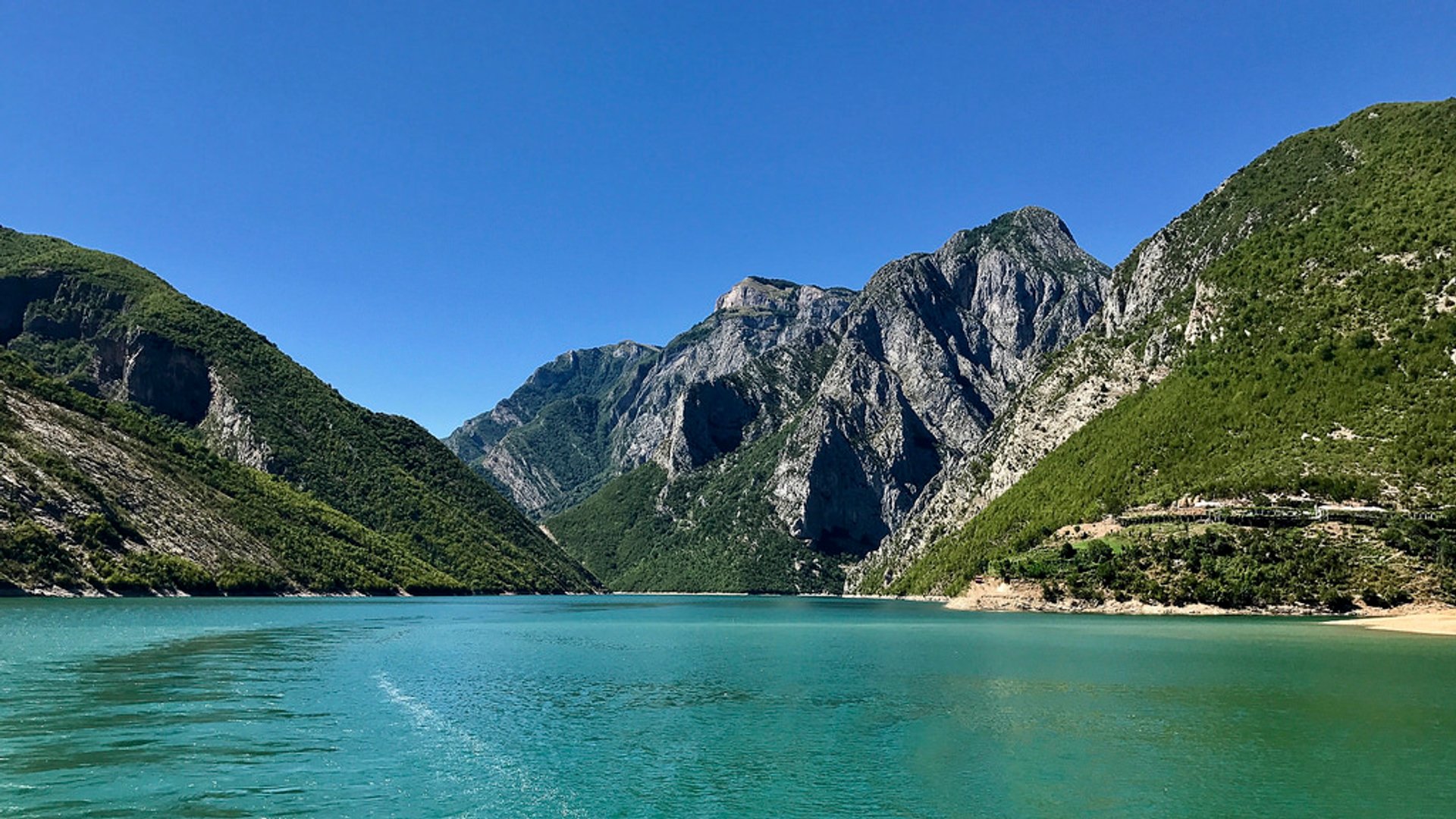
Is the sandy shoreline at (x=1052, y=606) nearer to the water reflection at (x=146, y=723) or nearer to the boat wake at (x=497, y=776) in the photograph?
the boat wake at (x=497, y=776)

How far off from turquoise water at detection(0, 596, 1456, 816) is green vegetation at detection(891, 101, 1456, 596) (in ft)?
178

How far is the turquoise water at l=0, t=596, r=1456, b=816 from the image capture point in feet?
101

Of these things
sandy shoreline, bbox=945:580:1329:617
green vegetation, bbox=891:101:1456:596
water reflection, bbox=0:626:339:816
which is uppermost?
green vegetation, bbox=891:101:1456:596

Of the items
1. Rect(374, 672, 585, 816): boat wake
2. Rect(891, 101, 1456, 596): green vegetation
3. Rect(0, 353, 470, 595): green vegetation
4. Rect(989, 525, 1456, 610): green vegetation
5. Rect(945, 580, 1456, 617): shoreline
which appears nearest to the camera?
Rect(374, 672, 585, 816): boat wake

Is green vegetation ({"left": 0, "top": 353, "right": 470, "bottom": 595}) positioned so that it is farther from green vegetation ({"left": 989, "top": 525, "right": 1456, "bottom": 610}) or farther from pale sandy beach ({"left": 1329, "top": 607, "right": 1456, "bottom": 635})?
pale sandy beach ({"left": 1329, "top": 607, "right": 1456, "bottom": 635})

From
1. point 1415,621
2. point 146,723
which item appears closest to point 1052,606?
point 1415,621

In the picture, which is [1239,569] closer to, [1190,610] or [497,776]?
[1190,610]

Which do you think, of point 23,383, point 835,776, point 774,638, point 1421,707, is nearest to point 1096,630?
point 774,638

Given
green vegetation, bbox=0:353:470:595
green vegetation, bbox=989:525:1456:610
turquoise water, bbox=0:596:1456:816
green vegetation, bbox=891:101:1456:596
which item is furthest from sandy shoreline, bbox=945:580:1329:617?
green vegetation, bbox=0:353:470:595

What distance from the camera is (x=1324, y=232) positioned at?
585 feet

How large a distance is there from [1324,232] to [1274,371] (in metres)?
41.0

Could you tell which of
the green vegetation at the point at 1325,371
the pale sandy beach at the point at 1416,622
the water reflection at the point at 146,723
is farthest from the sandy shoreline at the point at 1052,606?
the water reflection at the point at 146,723

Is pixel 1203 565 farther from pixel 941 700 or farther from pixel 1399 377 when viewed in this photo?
pixel 941 700

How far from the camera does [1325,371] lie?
5906 inches
